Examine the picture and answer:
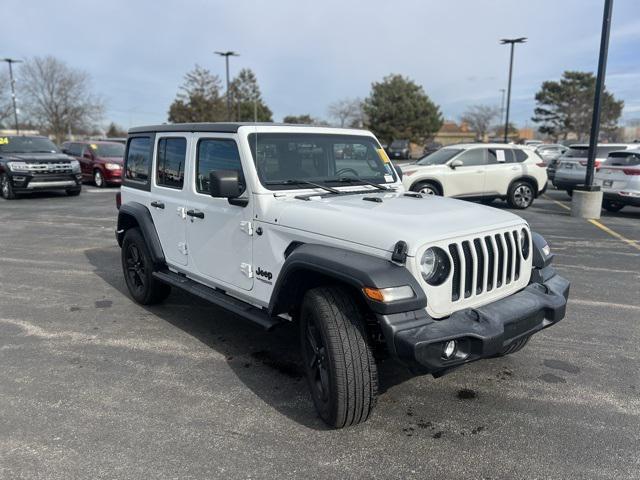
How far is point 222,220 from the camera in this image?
4020 millimetres

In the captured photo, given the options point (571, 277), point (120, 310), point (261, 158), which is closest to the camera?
point (261, 158)

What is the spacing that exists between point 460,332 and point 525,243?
45.9 inches

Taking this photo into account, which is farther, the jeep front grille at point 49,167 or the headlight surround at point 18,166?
the jeep front grille at point 49,167

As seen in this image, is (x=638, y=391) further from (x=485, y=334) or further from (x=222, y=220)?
(x=222, y=220)

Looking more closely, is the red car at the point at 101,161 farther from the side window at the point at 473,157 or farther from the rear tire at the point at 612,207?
the rear tire at the point at 612,207

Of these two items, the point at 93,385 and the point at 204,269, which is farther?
the point at 204,269

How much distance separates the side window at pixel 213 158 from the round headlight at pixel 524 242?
2.04m

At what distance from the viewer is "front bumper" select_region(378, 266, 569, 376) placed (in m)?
2.66

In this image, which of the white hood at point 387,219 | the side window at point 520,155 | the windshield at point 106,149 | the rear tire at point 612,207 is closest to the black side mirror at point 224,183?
the white hood at point 387,219

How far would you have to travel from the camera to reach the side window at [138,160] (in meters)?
5.18

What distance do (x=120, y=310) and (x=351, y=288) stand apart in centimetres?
321

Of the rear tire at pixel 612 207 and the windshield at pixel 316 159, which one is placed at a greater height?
the windshield at pixel 316 159

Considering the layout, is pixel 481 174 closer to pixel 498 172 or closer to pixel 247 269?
pixel 498 172

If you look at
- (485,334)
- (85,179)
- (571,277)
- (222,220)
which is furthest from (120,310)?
(85,179)
